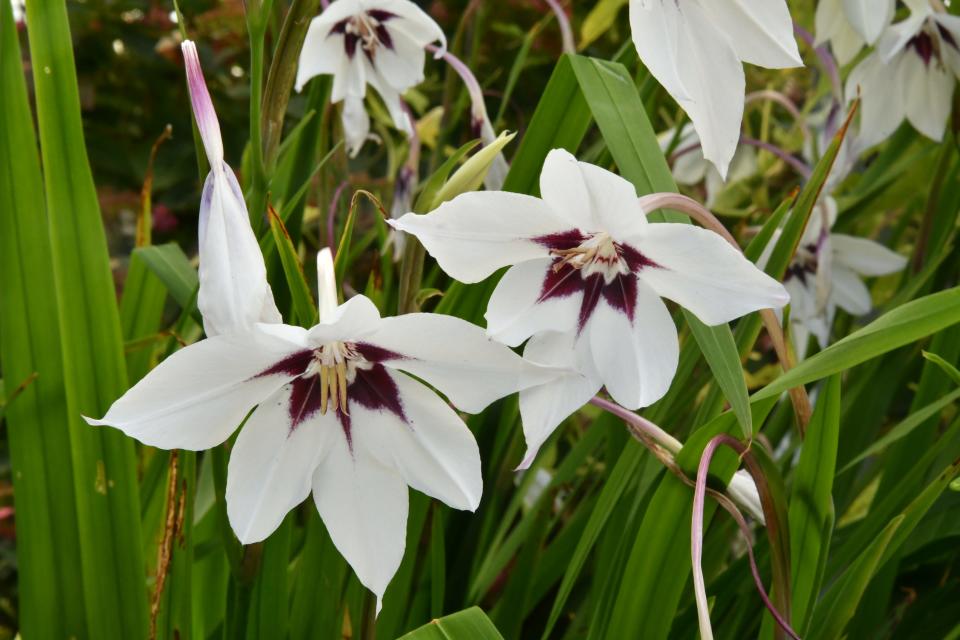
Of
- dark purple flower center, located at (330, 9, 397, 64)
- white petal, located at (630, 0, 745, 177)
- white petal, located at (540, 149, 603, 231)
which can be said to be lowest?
white petal, located at (540, 149, 603, 231)

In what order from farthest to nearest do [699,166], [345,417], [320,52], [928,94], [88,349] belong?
[699,166]
[928,94]
[320,52]
[88,349]
[345,417]

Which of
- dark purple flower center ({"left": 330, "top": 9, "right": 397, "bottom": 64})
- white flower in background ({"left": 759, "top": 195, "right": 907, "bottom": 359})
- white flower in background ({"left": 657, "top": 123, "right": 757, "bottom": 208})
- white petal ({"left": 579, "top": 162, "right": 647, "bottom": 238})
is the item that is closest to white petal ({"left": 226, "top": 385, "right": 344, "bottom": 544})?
white petal ({"left": 579, "top": 162, "right": 647, "bottom": 238})

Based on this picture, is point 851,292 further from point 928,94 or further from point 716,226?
point 716,226

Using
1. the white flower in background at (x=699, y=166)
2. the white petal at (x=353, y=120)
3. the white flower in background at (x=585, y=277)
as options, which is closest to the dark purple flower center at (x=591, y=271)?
the white flower in background at (x=585, y=277)

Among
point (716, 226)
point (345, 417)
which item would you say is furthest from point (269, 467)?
point (716, 226)

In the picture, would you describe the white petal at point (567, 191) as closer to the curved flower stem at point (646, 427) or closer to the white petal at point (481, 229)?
the white petal at point (481, 229)

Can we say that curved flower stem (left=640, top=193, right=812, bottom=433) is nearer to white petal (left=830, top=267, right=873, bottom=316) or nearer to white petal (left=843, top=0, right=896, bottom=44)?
white petal (left=843, top=0, right=896, bottom=44)
